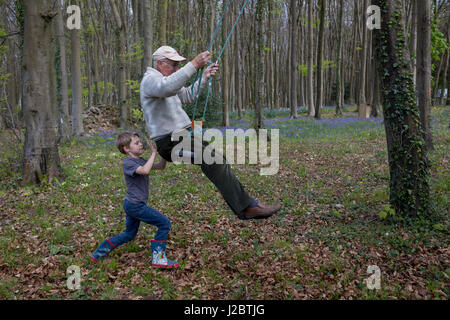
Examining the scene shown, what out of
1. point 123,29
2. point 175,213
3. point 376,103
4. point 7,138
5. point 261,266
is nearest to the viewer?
point 261,266

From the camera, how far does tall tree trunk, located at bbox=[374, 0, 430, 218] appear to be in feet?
16.7

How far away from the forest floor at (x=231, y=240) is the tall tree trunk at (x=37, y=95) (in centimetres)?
55

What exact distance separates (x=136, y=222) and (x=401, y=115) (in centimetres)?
436

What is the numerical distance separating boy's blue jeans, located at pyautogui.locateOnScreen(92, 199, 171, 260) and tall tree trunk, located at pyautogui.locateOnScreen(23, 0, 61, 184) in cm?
396

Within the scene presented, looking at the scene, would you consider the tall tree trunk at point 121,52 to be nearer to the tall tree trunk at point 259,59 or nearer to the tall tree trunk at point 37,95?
the tall tree trunk at point 259,59

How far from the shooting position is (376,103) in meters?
20.5

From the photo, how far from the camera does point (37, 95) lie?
7.60 meters

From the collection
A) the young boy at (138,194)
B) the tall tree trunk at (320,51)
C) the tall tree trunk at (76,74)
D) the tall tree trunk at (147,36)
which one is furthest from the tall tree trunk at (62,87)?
the tall tree trunk at (320,51)

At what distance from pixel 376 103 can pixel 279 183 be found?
1532cm

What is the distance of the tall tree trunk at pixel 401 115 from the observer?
5.10 m
